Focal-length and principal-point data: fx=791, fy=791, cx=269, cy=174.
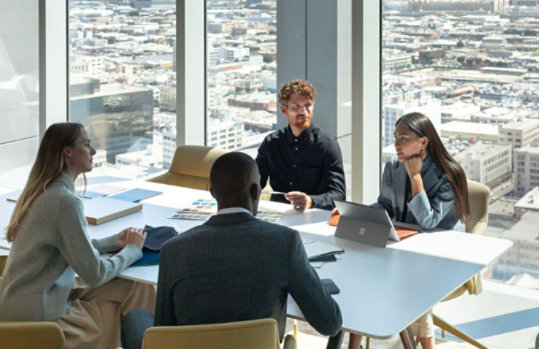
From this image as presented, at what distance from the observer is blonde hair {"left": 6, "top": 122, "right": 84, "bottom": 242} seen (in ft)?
10.9

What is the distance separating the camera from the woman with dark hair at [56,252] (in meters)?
3.24

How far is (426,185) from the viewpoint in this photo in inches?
161

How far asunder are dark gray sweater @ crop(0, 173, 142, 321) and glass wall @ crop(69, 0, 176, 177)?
3.66 meters

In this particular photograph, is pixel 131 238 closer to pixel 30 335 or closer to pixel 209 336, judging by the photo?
pixel 30 335

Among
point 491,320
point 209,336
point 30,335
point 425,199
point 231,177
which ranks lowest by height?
point 491,320

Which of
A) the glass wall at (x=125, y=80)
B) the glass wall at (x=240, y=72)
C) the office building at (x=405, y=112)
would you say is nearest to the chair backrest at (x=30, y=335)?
the office building at (x=405, y=112)

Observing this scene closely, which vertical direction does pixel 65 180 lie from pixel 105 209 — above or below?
above

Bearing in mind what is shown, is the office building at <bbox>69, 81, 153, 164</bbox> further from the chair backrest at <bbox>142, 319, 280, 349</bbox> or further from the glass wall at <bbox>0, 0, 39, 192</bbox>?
the chair backrest at <bbox>142, 319, 280, 349</bbox>

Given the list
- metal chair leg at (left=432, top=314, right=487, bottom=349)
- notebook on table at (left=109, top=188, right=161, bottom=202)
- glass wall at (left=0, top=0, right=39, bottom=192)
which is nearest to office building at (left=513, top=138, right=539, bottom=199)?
metal chair leg at (left=432, top=314, right=487, bottom=349)

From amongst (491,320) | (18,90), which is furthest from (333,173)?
(18,90)

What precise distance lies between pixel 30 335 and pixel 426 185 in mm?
Result: 2151

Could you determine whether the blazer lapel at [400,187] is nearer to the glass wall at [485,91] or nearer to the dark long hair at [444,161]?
the dark long hair at [444,161]

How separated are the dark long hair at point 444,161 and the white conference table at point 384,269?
0.18 metres

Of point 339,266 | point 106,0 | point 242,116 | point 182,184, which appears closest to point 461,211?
point 339,266
